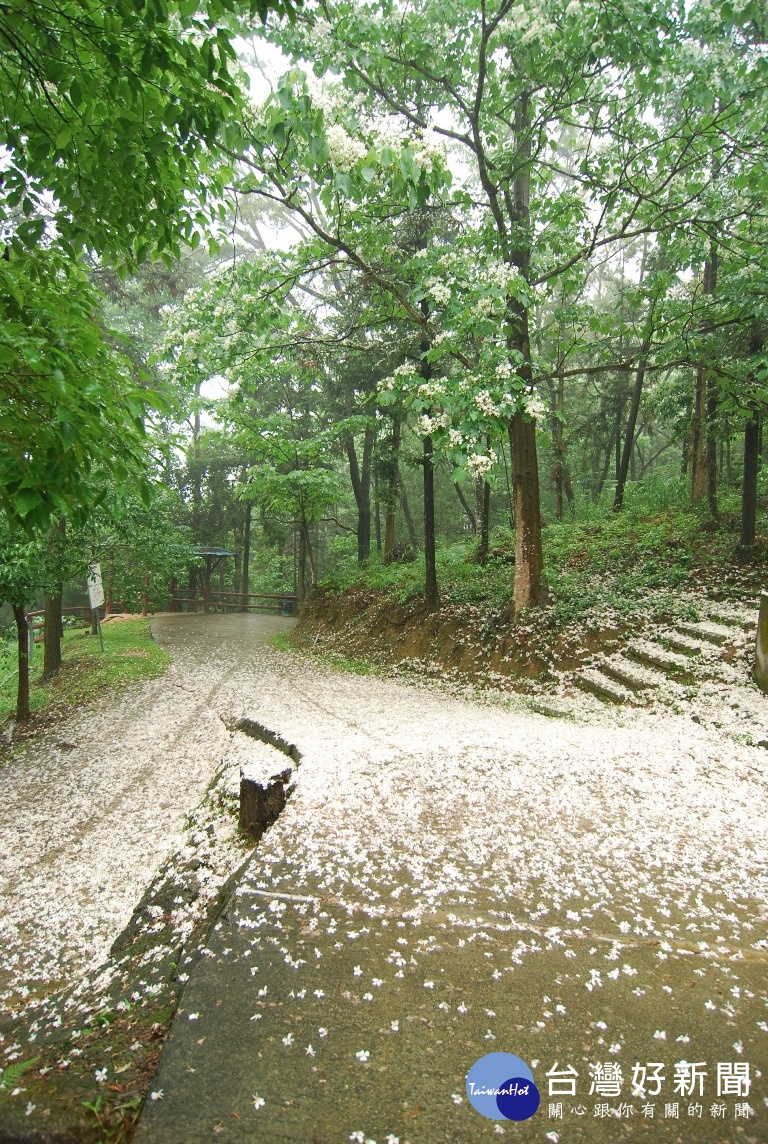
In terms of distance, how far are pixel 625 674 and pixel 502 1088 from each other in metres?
5.27

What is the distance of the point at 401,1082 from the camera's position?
1.55 meters

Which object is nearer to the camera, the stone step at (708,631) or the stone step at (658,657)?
the stone step at (658,657)

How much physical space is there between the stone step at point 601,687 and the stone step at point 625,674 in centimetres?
8

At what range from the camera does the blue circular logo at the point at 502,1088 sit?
1.48m

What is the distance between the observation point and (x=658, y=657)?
629 centimetres

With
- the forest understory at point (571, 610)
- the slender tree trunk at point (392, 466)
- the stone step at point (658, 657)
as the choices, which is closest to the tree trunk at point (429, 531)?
the forest understory at point (571, 610)

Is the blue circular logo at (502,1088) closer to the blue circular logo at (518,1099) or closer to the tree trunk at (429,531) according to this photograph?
the blue circular logo at (518,1099)

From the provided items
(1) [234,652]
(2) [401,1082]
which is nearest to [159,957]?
(2) [401,1082]

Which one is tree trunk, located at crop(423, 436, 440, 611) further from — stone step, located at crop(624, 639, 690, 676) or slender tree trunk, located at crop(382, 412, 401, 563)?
stone step, located at crop(624, 639, 690, 676)

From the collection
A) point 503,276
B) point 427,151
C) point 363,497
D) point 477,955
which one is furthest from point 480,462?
point 363,497

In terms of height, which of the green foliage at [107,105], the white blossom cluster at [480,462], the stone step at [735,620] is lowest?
the stone step at [735,620]

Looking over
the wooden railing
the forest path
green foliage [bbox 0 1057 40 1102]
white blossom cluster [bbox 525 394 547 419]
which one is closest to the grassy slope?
white blossom cluster [bbox 525 394 547 419]

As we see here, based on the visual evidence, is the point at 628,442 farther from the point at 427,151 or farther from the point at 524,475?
the point at 427,151

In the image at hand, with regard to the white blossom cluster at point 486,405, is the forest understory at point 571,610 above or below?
below
